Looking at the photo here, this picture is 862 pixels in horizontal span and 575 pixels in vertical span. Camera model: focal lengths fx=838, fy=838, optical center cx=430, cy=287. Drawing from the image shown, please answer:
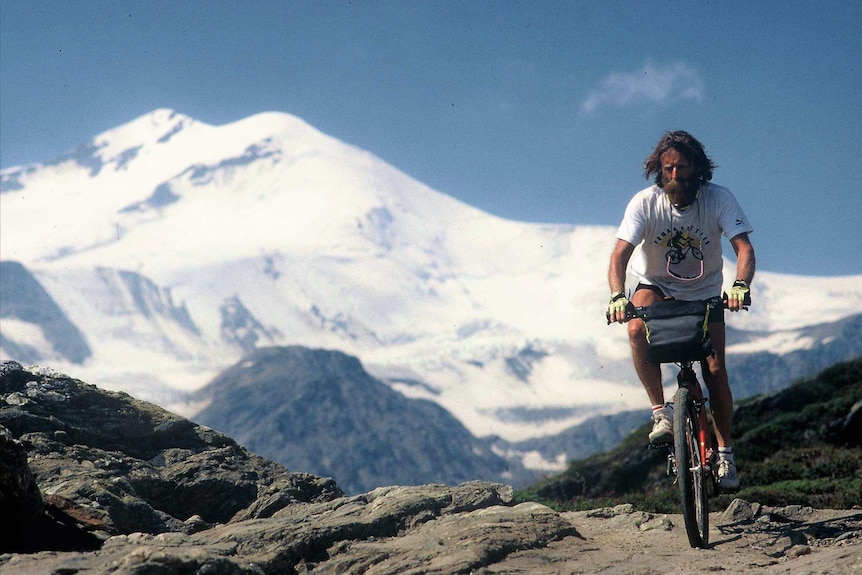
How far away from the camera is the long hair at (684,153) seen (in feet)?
26.9

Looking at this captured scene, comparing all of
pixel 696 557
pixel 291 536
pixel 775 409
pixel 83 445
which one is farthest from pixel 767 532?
pixel 775 409

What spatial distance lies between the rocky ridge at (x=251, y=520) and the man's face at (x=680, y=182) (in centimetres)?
335

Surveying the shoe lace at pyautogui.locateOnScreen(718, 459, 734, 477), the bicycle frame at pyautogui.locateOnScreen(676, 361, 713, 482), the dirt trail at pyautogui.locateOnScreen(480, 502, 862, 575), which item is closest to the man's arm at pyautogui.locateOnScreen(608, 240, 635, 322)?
the bicycle frame at pyautogui.locateOnScreen(676, 361, 713, 482)

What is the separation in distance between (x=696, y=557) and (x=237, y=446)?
6366 mm

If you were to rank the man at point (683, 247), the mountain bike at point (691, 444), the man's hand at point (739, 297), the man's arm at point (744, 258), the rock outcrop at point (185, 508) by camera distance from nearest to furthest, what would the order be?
the rock outcrop at point (185, 508), the man's hand at point (739, 297), the mountain bike at point (691, 444), the man's arm at point (744, 258), the man at point (683, 247)

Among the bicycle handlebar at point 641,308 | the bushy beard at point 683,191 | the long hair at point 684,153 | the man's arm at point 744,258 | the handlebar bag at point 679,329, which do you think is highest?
the long hair at point 684,153

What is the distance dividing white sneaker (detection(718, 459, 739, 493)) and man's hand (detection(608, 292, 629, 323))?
5.90 ft

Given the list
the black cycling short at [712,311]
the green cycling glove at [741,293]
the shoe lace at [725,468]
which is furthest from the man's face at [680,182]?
the shoe lace at [725,468]

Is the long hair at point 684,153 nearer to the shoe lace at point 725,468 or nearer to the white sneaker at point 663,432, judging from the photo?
the white sneaker at point 663,432

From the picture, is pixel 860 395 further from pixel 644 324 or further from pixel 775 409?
pixel 644 324

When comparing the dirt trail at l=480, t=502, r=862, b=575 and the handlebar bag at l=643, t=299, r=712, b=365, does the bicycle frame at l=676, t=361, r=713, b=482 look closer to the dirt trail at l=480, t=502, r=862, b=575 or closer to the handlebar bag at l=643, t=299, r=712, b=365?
the handlebar bag at l=643, t=299, r=712, b=365

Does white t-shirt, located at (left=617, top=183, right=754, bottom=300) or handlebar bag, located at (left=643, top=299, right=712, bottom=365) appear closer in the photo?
handlebar bag, located at (left=643, top=299, right=712, bottom=365)

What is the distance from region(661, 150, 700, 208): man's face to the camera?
8070 millimetres

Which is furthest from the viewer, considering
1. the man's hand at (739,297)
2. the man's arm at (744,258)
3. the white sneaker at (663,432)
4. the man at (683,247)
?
the man at (683,247)
